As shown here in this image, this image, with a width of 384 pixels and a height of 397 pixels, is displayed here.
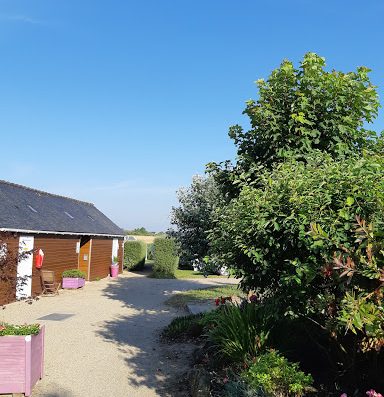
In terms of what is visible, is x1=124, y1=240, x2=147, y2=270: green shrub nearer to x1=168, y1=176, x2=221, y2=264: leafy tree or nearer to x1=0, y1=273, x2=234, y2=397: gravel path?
x1=0, y1=273, x2=234, y2=397: gravel path

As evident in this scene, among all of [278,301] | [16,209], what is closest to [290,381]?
[278,301]

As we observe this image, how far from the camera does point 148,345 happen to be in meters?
9.60

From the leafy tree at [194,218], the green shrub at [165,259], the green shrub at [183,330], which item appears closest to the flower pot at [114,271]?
the green shrub at [165,259]

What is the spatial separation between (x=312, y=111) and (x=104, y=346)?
266 inches

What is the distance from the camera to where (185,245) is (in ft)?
48.9

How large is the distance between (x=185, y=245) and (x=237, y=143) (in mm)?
6895

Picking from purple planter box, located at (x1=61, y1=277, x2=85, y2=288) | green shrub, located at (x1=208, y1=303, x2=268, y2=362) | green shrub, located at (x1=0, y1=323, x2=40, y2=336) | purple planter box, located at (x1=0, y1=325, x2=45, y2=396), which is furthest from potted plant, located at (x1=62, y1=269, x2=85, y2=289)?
green shrub, located at (x1=208, y1=303, x2=268, y2=362)

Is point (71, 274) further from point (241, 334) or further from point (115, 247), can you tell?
point (241, 334)

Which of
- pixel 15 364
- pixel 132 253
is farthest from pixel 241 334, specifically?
pixel 132 253

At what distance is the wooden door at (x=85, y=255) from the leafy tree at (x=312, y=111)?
16.7 m

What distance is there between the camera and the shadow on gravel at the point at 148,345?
7.24 m

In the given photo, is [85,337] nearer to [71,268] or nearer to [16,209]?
[16,209]

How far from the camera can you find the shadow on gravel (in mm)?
7238

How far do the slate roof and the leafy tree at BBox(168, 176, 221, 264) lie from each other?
19.1ft
